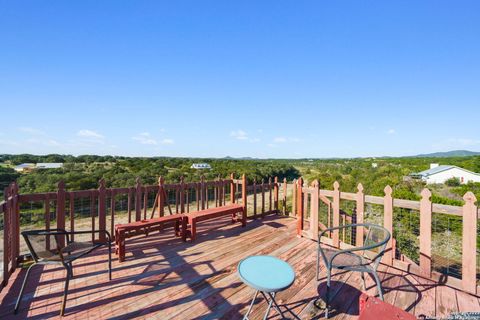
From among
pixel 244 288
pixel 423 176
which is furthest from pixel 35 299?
pixel 423 176

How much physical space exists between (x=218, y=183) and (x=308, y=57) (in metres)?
8.05

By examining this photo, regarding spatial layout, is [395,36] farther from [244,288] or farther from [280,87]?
[244,288]

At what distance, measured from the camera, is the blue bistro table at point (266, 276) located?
187 centimetres

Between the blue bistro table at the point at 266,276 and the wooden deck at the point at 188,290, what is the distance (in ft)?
1.65

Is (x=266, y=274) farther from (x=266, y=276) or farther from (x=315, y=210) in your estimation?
(x=315, y=210)

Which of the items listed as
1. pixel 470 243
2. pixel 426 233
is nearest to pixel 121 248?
pixel 426 233

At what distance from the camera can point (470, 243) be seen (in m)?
2.76

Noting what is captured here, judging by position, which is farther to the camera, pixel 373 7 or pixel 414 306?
pixel 373 7

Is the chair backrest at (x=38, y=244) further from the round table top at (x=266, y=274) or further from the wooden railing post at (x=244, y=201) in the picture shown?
the wooden railing post at (x=244, y=201)

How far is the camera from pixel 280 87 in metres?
13.8

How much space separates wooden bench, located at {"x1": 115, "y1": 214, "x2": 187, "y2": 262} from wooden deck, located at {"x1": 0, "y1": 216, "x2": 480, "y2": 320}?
262 millimetres

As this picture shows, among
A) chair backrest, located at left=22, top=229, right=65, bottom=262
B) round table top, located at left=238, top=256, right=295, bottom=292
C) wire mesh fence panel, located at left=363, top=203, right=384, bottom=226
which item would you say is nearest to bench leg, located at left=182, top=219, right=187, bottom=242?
chair backrest, located at left=22, top=229, right=65, bottom=262

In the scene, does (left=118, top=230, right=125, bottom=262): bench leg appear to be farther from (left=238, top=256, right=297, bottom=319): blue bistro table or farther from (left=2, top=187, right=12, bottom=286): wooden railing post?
(left=238, top=256, right=297, bottom=319): blue bistro table

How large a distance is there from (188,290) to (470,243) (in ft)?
11.7
